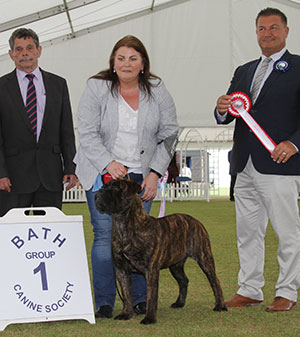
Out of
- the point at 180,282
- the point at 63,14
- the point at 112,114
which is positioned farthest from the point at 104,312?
the point at 63,14

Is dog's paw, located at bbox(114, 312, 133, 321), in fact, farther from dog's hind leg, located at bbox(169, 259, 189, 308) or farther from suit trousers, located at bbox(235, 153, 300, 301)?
suit trousers, located at bbox(235, 153, 300, 301)

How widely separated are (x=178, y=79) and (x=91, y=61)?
245 centimetres

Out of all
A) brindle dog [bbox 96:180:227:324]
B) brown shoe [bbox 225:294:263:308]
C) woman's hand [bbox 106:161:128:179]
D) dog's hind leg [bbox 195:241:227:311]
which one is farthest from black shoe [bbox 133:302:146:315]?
woman's hand [bbox 106:161:128:179]

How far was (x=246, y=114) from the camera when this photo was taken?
327cm

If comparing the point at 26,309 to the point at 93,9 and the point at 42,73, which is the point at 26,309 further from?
the point at 93,9

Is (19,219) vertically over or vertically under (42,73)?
under

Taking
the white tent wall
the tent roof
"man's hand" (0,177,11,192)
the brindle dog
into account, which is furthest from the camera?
the white tent wall

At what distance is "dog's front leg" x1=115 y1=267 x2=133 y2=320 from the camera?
9.73ft

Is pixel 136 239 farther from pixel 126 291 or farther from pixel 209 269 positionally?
pixel 209 269

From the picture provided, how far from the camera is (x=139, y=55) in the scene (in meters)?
3.04

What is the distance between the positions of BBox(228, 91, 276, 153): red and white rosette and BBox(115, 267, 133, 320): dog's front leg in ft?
3.42

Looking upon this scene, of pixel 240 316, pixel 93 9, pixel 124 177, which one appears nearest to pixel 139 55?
pixel 124 177

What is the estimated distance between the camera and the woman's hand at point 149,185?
9.97 ft

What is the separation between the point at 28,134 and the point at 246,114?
1.25 meters
